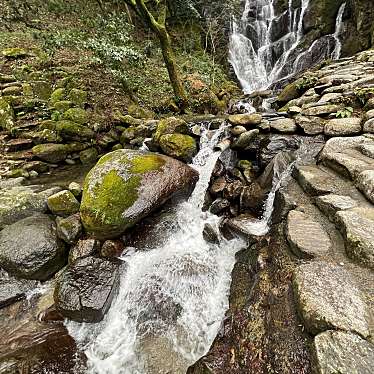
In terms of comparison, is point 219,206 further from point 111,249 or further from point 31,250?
point 31,250

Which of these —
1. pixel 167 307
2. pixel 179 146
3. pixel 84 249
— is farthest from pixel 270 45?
pixel 167 307

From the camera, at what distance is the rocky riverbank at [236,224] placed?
1932mm

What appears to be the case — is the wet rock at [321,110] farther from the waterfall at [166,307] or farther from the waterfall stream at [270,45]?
the waterfall stream at [270,45]

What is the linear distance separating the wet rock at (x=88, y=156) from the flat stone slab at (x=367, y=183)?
584 cm

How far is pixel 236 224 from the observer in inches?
154

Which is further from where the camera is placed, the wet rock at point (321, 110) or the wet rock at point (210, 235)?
the wet rock at point (321, 110)

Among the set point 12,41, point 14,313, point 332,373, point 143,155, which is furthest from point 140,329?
point 12,41

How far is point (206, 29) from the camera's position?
610 inches

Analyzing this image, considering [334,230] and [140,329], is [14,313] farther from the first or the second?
[334,230]

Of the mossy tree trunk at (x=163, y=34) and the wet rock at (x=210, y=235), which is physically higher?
the mossy tree trunk at (x=163, y=34)

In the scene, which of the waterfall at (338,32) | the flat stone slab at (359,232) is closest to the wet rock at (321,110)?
the flat stone slab at (359,232)

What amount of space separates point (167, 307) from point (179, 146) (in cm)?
334

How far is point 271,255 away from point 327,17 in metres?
14.0

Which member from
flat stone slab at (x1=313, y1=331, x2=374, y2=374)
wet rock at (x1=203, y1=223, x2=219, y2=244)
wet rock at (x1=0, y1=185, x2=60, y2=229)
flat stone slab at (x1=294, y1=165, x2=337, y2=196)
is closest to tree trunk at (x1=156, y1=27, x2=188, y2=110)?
wet rock at (x1=0, y1=185, x2=60, y2=229)
